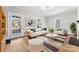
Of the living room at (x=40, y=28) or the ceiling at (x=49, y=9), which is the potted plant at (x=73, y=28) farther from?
the ceiling at (x=49, y=9)

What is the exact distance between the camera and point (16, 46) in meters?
1.96

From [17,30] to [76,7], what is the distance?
1.29m

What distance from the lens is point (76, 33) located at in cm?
194

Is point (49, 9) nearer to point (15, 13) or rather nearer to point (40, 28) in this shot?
point (40, 28)

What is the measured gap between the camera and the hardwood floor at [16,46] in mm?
1930

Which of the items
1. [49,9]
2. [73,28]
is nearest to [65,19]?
[73,28]

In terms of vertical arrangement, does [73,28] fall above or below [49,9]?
below

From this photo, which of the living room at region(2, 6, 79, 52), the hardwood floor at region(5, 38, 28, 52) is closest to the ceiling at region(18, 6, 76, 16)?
the living room at region(2, 6, 79, 52)

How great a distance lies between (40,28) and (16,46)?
0.63 meters

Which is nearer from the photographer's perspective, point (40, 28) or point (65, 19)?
point (65, 19)

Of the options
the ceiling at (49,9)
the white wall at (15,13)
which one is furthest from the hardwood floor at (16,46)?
the ceiling at (49,9)
